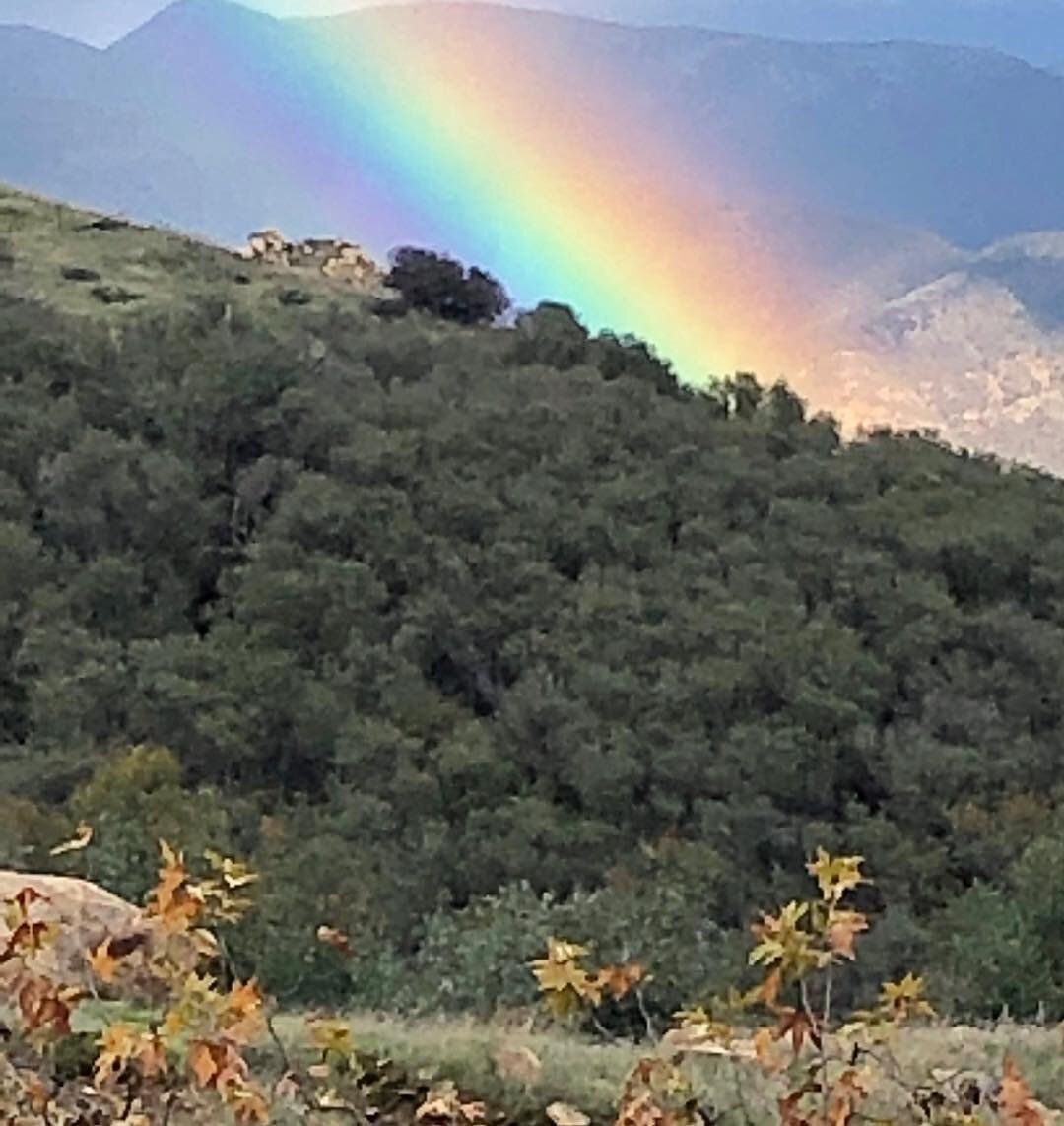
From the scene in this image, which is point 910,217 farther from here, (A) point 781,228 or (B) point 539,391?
(B) point 539,391

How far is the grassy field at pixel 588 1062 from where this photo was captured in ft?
14.6

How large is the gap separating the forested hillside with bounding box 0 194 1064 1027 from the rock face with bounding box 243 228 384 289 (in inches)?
431

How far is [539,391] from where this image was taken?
33.0m

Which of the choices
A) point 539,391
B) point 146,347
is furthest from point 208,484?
point 539,391

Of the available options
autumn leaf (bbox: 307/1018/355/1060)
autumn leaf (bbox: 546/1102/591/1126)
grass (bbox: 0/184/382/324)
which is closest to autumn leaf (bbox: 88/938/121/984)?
autumn leaf (bbox: 307/1018/355/1060)

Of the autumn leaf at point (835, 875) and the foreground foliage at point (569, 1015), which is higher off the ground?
the autumn leaf at point (835, 875)

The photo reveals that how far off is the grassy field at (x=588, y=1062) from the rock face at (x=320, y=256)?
136 feet

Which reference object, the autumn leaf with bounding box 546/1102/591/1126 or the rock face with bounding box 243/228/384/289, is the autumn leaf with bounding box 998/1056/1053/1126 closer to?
the autumn leaf with bounding box 546/1102/591/1126

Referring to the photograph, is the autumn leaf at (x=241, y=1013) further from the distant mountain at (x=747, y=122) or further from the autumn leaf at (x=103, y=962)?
the distant mountain at (x=747, y=122)

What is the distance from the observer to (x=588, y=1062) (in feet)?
16.6

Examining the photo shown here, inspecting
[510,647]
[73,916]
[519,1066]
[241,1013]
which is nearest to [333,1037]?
[241,1013]

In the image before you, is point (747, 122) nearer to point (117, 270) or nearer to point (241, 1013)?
point (117, 270)

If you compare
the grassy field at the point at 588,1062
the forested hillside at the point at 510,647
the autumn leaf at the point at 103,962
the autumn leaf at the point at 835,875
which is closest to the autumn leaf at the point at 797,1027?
the autumn leaf at the point at 835,875

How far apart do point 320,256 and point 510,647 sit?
26.7 m
